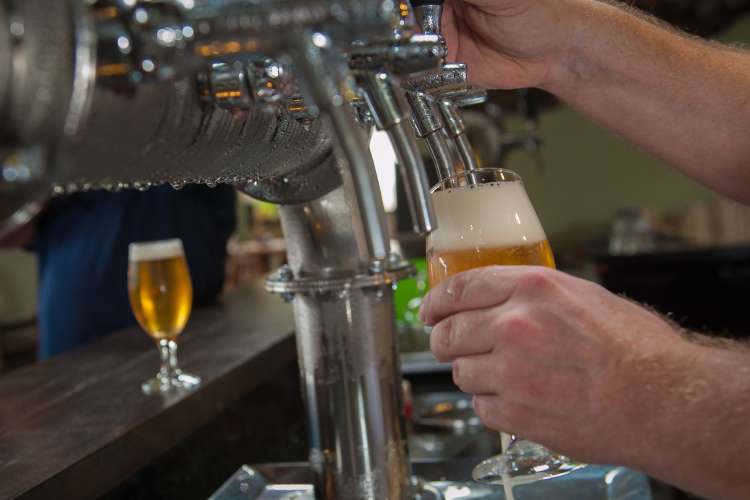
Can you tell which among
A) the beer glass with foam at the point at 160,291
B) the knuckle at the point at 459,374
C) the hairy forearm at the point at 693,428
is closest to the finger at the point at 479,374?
the knuckle at the point at 459,374

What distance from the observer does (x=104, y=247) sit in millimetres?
2662

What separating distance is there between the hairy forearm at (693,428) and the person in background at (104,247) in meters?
2.03

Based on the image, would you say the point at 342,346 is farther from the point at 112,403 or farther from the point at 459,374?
the point at 112,403

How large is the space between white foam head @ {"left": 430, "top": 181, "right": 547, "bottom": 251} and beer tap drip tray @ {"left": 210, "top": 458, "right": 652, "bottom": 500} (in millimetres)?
330

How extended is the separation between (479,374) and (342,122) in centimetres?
34

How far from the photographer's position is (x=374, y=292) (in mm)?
901

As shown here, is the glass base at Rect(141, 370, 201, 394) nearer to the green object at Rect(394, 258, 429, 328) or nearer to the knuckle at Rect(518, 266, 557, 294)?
the knuckle at Rect(518, 266, 557, 294)

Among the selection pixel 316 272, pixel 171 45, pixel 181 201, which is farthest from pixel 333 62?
pixel 181 201

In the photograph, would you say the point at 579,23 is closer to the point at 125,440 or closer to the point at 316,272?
the point at 316,272

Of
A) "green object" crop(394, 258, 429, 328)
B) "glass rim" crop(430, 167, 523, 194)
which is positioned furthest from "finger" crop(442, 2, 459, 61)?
"green object" crop(394, 258, 429, 328)

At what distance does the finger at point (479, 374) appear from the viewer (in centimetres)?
69

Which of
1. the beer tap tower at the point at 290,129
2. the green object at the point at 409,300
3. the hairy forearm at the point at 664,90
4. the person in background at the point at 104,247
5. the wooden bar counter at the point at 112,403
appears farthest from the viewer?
the person in background at the point at 104,247

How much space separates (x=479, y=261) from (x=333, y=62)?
41 cm

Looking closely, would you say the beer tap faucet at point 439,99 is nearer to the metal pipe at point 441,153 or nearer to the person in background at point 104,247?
the metal pipe at point 441,153
